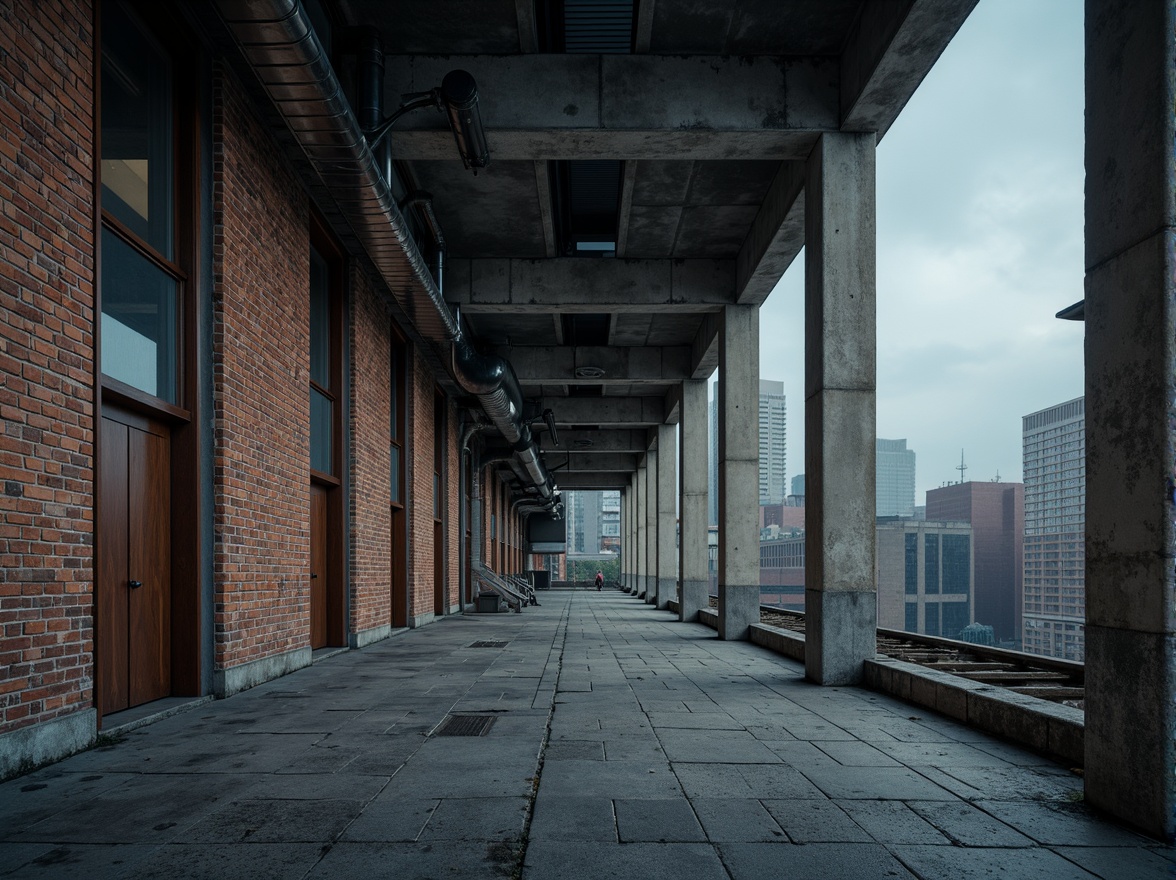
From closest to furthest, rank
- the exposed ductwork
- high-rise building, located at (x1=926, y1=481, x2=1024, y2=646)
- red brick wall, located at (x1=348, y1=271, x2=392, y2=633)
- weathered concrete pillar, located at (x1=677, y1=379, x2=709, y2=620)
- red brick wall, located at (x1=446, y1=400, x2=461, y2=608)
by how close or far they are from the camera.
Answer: the exposed ductwork
red brick wall, located at (x1=348, y1=271, x2=392, y2=633)
weathered concrete pillar, located at (x1=677, y1=379, x2=709, y2=620)
red brick wall, located at (x1=446, y1=400, x2=461, y2=608)
high-rise building, located at (x1=926, y1=481, x2=1024, y2=646)

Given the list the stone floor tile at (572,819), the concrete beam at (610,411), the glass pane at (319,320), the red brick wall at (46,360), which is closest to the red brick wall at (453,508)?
the concrete beam at (610,411)

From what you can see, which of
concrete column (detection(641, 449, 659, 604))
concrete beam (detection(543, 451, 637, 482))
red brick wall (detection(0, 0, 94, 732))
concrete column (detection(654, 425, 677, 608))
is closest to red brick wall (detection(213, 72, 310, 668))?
red brick wall (detection(0, 0, 94, 732))

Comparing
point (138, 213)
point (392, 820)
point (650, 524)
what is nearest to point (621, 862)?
point (392, 820)

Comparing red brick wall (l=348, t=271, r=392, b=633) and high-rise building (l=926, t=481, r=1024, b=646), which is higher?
red brick wall (l=348, t=271, r=392, b=633)

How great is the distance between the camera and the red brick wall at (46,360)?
4.16 meters

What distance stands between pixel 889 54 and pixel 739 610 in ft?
27.6

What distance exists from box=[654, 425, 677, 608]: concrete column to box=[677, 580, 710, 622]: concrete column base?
5.41 m

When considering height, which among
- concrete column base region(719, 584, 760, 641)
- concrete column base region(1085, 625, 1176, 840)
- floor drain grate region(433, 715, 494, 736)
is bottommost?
concrete column base region(719, 584, 760, 641)

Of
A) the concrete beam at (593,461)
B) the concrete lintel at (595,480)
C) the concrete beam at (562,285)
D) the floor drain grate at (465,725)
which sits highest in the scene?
the concrete beam at (562,285)

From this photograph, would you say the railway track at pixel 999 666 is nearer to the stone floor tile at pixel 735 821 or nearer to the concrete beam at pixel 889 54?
the stone floor tile at pixel 735 821

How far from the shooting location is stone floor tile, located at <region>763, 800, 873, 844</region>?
3350 mm

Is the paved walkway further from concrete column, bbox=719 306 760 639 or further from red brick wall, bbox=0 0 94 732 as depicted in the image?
concrete column, bbox=719 306 760 639

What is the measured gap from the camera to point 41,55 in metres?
4.45

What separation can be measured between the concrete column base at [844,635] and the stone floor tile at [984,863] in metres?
4.62
